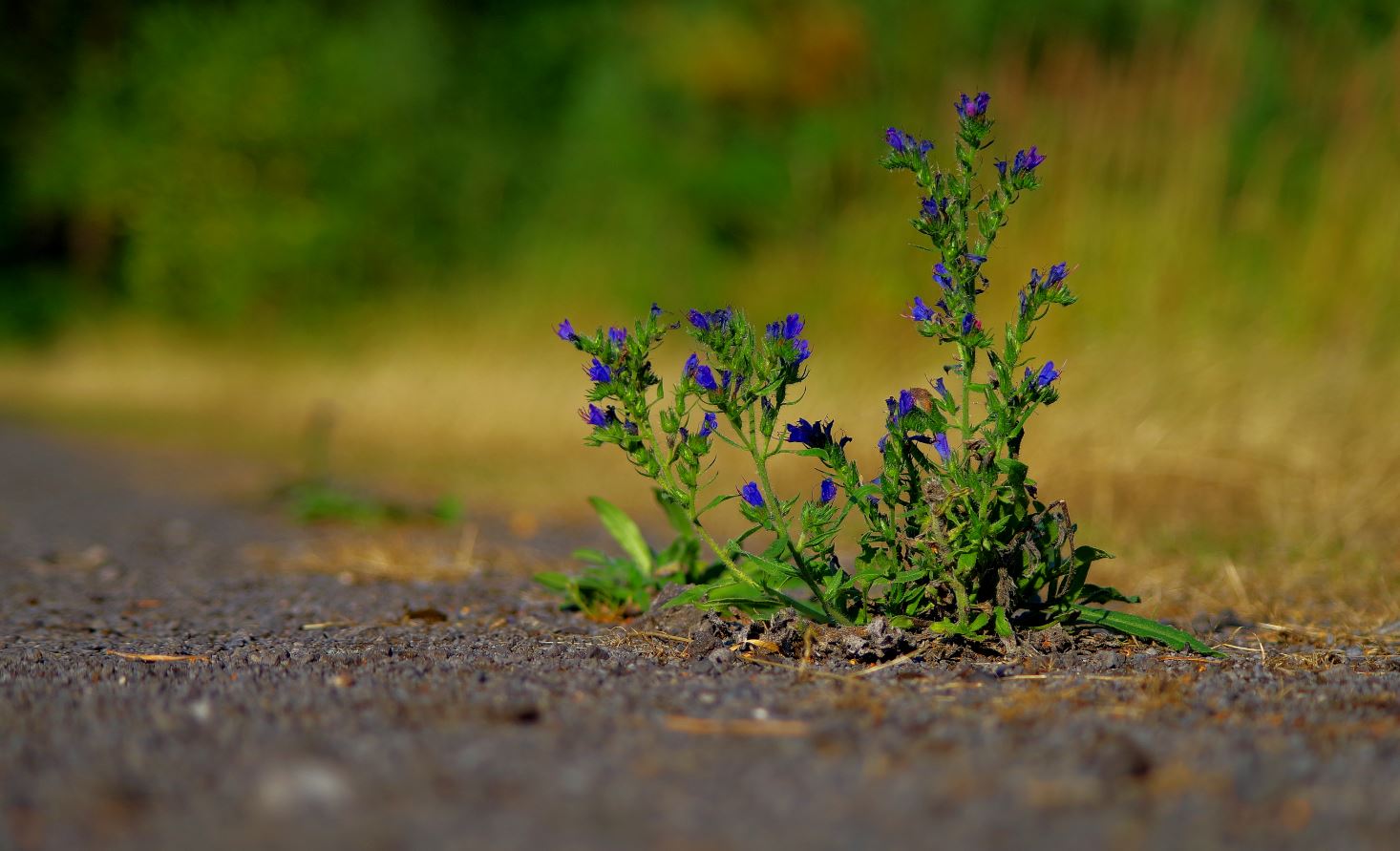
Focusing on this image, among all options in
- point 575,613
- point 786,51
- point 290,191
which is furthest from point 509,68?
point 575,613

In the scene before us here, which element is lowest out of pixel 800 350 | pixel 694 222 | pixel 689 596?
pixel 689 596

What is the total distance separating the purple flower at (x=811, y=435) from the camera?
2.43 m

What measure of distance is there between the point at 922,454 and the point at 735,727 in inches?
31.2

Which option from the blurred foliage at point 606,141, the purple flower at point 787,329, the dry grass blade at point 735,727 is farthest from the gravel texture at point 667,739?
the blurred foliage at point 606,141

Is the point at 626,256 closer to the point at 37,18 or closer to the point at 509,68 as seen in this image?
the point at 509,68

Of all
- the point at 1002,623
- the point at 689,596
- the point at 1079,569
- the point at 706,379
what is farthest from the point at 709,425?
the point at 1079,569

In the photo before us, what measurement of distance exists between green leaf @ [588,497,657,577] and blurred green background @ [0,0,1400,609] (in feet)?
6.15

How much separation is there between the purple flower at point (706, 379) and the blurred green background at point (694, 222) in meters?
2.18

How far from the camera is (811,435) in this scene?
2453mm

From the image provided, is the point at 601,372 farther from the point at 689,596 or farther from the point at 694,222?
the point at 694,222

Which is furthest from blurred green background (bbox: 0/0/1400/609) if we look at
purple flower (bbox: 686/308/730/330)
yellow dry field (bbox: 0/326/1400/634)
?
purple flower (bbox: 686/308/730/330)

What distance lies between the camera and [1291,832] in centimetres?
152

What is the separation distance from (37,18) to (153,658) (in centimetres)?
2915

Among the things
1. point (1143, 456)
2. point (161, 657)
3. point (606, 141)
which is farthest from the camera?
point (606, 141)
